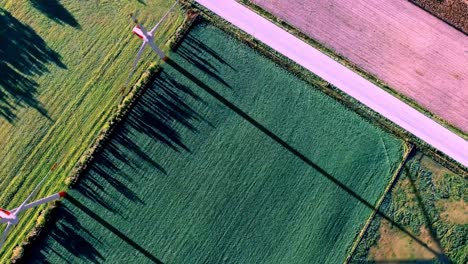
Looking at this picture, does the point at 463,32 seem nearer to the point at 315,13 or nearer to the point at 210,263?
A: the point at 315,13

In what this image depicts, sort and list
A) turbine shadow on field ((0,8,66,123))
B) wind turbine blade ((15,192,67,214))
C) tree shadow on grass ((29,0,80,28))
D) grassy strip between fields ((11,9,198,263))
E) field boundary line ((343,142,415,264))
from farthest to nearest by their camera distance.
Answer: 1. tree shadow on grass ((29,0,80,28))
2. turbine shadow on field ((0,8,66,123))
3. field boundary line ((343,142,415,264))
4. grassy strip between fields ((11,9,198,263))
5. wind turbine blade ((15,192,67,214))

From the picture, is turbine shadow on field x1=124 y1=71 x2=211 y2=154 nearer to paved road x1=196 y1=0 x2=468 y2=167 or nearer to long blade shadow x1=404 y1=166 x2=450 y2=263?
paved road x1=196 y1=0 x2=468 y2=167

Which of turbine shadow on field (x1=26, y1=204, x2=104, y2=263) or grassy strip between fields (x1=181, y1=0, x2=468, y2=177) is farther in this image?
grassy strip between fields (x1=181, y1=0, x2=468, y2=177)

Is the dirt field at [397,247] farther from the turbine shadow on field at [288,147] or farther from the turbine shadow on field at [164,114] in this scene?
the turbine shadow on field at [164,114]

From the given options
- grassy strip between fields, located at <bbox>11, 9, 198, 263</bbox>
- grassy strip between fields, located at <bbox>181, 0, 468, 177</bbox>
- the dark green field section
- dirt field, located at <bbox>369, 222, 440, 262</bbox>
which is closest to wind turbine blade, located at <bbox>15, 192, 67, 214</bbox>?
grassy strip between fields, located at <bbox>11, 9, 198, 263</bbox>

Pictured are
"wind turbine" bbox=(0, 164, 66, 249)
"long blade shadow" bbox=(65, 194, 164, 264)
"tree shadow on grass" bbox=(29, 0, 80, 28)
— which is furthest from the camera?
"tree shadow on grass" bbox=(29, 0, 80, 28)

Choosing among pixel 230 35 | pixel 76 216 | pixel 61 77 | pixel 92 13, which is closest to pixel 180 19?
pixel 230 35
